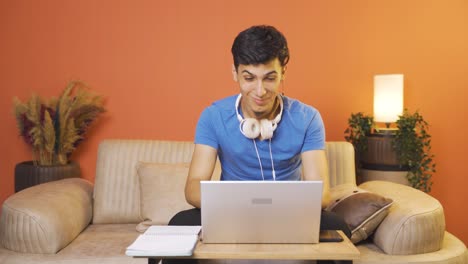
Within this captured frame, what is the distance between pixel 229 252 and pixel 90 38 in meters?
2.55

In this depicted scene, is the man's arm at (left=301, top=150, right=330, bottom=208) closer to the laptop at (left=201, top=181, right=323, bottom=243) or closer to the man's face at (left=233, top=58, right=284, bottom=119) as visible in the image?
the man's face at (left=233, top=58, right=284, bottom=119)

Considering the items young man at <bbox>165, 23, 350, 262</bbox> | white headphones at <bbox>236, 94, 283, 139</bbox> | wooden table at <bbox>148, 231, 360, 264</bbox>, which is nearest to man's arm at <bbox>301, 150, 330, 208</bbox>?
young man at <bbox>165, 23, 350, 262</bbox>

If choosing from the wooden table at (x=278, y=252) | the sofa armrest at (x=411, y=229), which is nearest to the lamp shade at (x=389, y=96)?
the sofa armrest at (x=411, y=229)

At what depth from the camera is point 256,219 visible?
58.4 inches

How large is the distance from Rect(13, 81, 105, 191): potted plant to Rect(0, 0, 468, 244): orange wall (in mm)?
156

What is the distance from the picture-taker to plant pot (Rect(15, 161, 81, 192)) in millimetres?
3289

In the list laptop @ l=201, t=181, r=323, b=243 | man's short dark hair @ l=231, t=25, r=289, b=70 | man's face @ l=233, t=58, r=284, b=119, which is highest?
man's short dark hair @ l=231, t=25, r=289, b=70

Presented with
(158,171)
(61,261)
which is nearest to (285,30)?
(158,171)

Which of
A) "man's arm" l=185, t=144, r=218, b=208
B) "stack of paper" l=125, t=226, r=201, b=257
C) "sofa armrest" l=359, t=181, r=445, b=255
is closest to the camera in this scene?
"stack of paper" l=125, t=226, r=201, b=257

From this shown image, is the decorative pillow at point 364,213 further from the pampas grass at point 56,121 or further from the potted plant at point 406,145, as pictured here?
the pampas grass at point 56,121

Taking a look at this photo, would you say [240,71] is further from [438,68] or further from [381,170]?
[438,68]

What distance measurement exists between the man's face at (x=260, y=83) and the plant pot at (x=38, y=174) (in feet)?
5.42

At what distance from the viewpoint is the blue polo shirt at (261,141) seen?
6.99 ft

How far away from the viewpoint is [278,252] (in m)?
1.43
